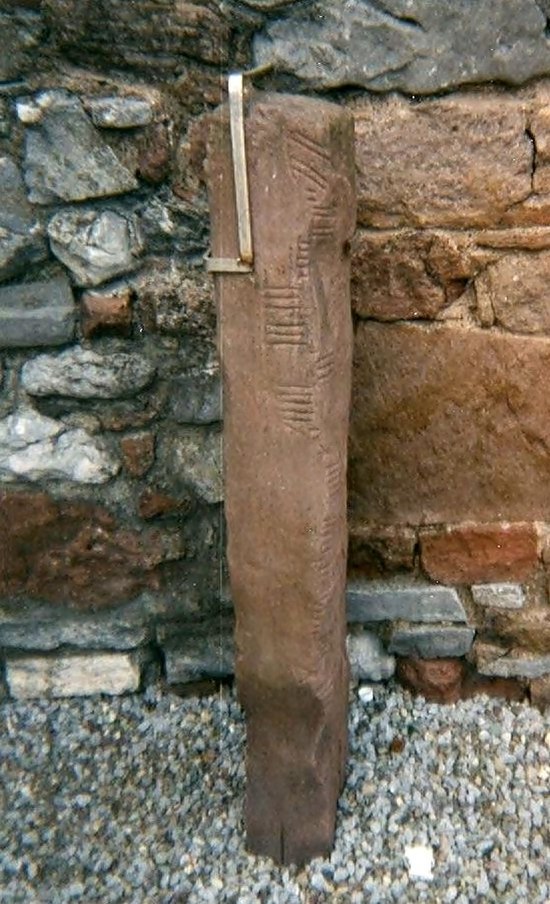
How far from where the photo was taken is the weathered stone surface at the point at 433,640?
253cm

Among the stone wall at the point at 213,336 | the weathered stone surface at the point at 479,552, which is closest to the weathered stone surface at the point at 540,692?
the stone wall at the point at 213,336

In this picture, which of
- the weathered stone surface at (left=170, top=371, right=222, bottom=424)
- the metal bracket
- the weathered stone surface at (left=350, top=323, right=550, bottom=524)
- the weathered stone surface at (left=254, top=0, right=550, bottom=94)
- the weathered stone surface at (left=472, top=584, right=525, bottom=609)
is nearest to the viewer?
the metal bracket

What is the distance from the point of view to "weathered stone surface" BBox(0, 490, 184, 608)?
2492 mm

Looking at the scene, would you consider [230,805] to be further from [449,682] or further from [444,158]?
[444,158]

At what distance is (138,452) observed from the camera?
2441mm

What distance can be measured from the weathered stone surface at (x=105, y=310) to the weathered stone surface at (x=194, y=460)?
30 centimetres

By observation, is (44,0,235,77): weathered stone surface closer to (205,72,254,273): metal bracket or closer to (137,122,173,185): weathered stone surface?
(137,122,173,185): weathered stone surface

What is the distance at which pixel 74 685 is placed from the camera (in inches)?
105

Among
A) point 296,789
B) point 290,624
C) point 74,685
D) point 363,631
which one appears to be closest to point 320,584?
point 290,624

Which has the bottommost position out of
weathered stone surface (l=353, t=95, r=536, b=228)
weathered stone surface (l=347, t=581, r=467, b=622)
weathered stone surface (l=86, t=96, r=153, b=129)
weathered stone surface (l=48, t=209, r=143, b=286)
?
weathered stone surface (l=347, t=581, r=467, b=622)

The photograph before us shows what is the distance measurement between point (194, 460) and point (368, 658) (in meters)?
0.68

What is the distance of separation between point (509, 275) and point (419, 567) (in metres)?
0.75

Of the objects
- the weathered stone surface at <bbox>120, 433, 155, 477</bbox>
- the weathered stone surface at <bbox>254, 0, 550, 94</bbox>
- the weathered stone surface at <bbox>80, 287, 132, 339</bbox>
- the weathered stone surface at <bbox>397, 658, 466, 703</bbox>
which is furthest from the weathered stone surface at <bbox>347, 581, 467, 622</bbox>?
the weathered stone surface at <bbox>254, 0, 550, 94</bbox>

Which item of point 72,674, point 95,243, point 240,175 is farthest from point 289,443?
point 72,674
